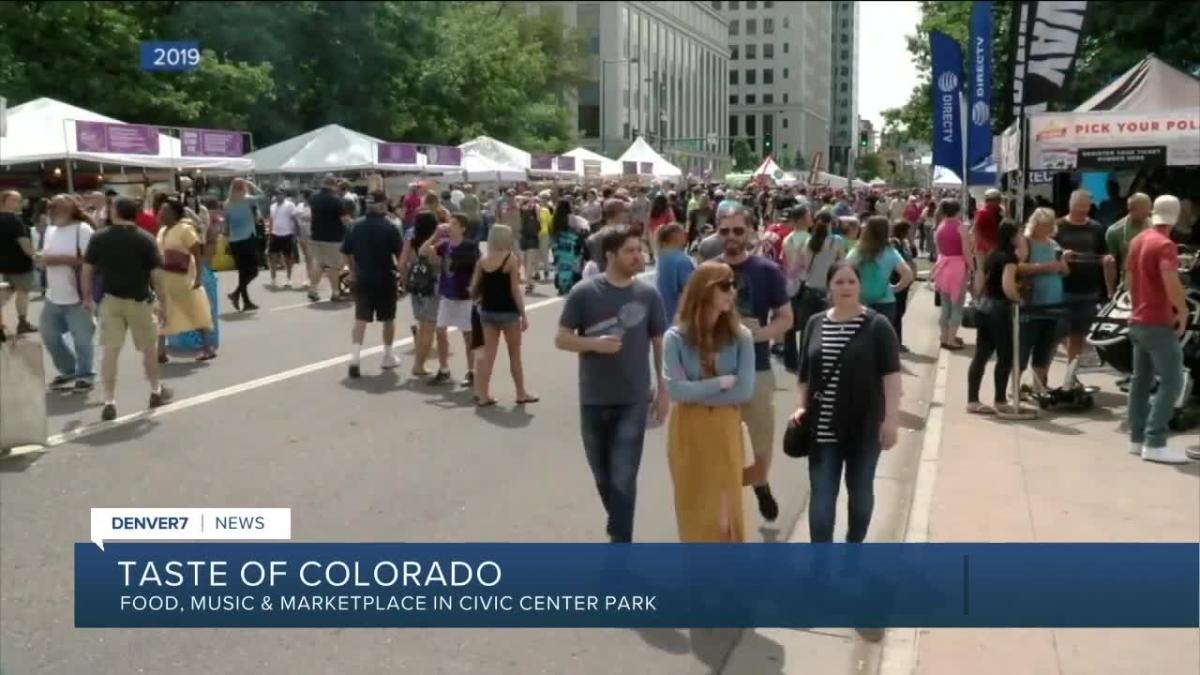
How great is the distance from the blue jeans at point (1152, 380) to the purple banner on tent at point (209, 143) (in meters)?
18.8

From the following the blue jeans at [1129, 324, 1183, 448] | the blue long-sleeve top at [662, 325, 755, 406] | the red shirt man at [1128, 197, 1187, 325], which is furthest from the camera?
the blue jeans at [1129, 324, 1183, 448]

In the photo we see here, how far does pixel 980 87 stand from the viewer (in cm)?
1370

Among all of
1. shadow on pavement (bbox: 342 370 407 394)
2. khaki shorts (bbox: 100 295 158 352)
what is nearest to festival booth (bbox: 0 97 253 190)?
shadow on pavement (bbox: 342 370 407 394)

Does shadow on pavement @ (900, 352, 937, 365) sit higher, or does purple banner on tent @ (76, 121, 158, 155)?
purple banner on tent @ (76, 121, 158, 155)

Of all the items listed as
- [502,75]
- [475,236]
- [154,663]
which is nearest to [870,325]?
[154,663]

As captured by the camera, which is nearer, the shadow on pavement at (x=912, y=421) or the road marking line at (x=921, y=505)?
the road marking line at (x=921, y=505)

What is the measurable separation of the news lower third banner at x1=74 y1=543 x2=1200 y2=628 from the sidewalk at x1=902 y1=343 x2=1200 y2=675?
6.5 inches

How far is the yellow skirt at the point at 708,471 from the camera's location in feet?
18.5

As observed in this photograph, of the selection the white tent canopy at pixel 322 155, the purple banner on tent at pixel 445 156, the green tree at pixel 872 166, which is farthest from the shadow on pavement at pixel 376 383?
the green tree at pixel 872 166

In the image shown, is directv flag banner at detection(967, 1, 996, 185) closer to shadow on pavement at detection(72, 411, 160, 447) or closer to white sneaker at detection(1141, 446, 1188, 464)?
white sneaker at detection(1141, 446, 1188, 464)

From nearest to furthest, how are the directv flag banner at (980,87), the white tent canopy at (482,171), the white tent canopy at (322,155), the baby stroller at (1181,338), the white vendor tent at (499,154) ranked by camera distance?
the baby stroller at (1181,338) → the directv flag banner at (980,87) → the white tent canopy at (322,155) → the white tent canopy at (482,171) → the white vendor tent at (499,154)

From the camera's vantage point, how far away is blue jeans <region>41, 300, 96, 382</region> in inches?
A: 449

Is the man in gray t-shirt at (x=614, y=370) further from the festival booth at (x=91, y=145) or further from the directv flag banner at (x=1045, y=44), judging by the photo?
the festival booth at (x=91, y=145)

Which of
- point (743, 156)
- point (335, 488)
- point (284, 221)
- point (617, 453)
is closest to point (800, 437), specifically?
point (617, 453)
